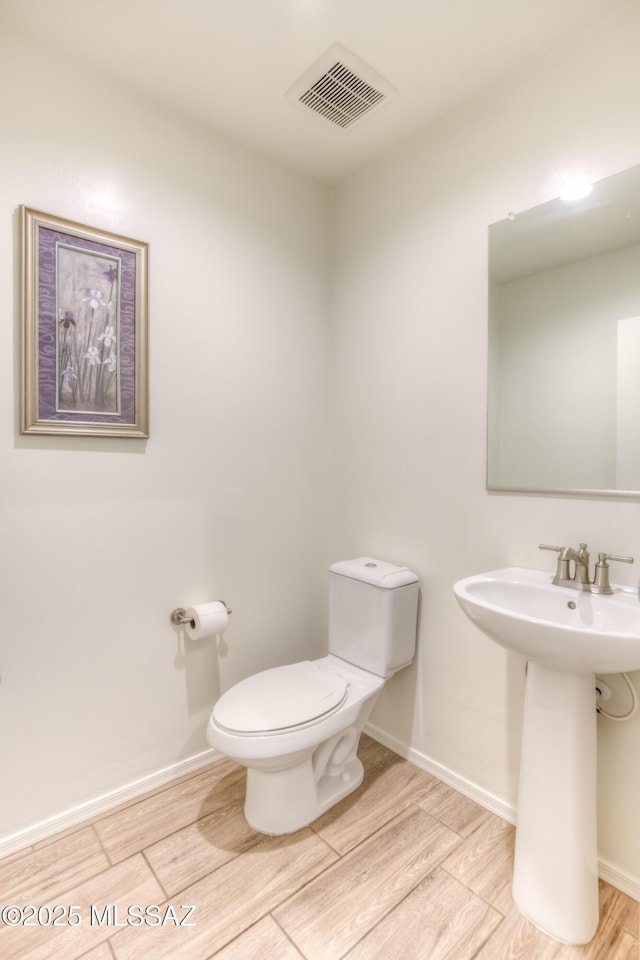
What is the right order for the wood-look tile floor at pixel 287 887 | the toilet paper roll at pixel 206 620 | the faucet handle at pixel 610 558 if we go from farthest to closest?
the toilet paper roll at pixel 206 620, the faucet handle at pixel 610 558, the wood-look tile floor at pixel 287 887

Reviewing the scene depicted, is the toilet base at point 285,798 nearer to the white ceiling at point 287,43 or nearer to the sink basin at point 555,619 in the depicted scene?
the sink basin at point 555,619

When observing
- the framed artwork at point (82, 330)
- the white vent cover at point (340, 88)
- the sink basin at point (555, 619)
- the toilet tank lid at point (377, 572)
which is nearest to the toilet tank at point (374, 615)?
the toilet tank lid at point (377, 572)

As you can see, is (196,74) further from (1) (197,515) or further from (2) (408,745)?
(2) (408,745)

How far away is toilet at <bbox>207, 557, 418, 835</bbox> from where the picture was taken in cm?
146

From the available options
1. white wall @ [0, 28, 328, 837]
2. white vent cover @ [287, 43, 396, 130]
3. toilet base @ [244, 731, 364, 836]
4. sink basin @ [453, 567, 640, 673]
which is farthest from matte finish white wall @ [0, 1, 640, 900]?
toilet base @ [244, 731, 364, 836]

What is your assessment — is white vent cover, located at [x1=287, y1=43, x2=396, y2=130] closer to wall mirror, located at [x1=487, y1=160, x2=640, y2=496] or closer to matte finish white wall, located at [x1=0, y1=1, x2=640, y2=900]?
matte finish white wall, located at [x1=0, y1=1, x2=640, y2=900]

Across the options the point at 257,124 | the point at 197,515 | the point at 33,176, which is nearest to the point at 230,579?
the point at 197,515

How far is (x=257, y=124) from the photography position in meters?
1.82

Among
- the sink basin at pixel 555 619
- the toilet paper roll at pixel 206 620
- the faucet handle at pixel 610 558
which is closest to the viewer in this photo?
the sink basin at pixel 555 619

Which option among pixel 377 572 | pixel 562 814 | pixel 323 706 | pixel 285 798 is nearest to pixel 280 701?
pixel 323 706

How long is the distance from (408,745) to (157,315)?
193 cm

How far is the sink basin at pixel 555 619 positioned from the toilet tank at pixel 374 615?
39cm

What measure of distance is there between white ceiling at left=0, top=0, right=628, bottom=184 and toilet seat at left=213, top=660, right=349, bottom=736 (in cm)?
204

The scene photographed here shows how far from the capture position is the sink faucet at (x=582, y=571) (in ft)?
4.41
